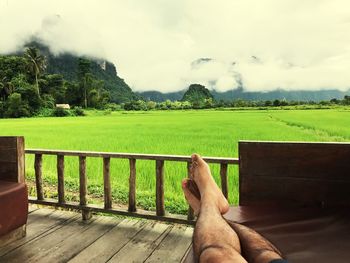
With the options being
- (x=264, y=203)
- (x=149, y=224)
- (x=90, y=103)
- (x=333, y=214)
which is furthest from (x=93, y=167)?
(x=90, y=103)

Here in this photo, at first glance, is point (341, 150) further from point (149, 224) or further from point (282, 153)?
point (149, 224)

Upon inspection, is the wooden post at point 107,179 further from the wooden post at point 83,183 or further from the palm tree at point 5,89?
the palm tree at point 5,89

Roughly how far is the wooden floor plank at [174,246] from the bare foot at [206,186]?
73 centimetres

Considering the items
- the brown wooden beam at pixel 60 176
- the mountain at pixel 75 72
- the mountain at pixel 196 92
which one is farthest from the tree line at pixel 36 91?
the brown wooden beam at pixel 60 176

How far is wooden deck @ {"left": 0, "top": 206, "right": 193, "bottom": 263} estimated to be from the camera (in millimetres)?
1804

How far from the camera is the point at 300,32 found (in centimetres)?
4481

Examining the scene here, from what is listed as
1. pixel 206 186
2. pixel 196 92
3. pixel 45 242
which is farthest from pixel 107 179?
pixel 196 92

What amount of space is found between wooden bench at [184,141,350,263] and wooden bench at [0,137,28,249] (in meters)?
1.31

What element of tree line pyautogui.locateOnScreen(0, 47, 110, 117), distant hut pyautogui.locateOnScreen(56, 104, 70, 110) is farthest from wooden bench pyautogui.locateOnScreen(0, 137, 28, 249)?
distant hut pyautogui.locateOnScreen(56, 104, 70, 110)

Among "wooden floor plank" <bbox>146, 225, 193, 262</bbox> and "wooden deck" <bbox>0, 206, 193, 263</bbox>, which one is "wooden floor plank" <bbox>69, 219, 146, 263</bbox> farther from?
"wooden floor plank" <bbox>146, 225, 193, 262</bbox>

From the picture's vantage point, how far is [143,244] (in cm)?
199

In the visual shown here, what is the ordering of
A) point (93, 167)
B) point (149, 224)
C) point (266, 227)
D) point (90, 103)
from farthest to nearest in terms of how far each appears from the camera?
point (90, 103), point (93, 167), point (149, 224), point (266, 227)

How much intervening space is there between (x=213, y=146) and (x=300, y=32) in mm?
45150

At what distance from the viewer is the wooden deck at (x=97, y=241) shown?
180 cm
